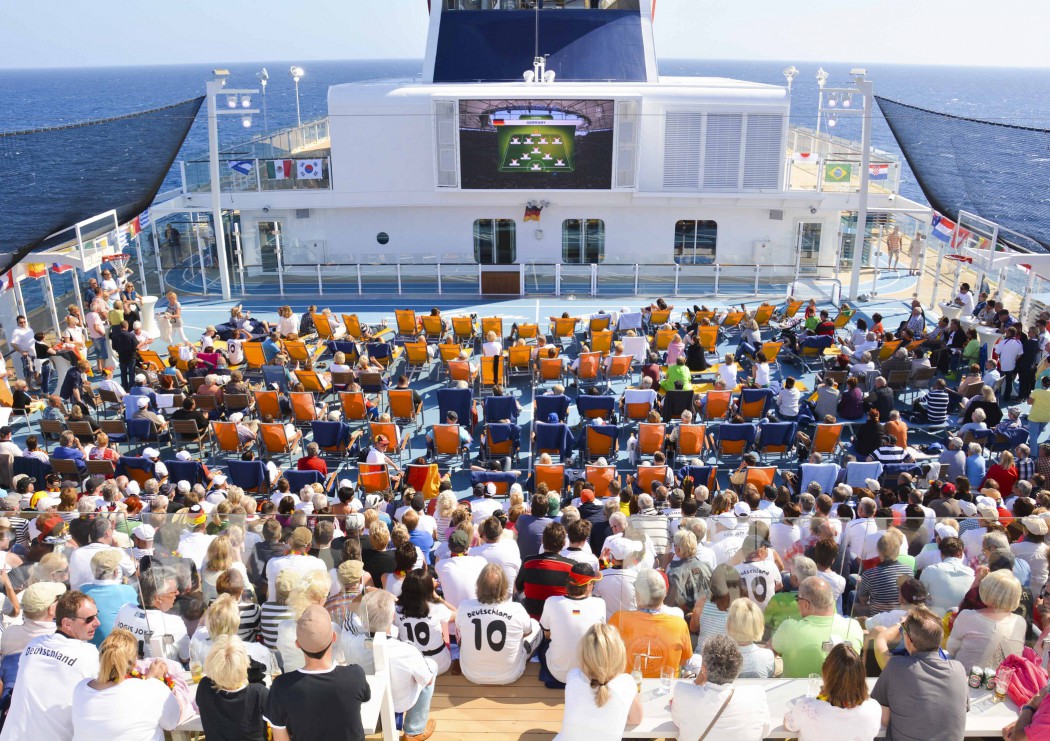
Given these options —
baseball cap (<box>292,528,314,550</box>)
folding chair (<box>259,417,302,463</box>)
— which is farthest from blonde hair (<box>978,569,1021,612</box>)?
folding chair (<box>259,417,302,463</box>)

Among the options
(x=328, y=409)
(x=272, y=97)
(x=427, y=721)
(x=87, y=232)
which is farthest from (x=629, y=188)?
(x=272, y=97)

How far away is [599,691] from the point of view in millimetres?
4680

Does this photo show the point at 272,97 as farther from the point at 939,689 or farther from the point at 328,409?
the point at 939,689

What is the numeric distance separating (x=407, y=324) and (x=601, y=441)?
20.3ft

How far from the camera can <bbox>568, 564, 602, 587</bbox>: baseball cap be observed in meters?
5.73

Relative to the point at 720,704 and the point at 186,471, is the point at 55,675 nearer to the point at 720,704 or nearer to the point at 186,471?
the point at 720,704

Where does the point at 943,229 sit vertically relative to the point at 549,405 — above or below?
above

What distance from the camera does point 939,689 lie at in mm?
4715

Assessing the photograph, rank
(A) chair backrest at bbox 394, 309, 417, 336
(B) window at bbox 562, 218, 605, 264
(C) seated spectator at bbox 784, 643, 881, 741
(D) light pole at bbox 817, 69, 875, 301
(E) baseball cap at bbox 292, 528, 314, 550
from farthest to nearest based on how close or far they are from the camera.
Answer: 1. (B) window at bbox 562, 218, 605, 264
2. (D) light pole at bbox 817, 69, 875, 301
3. (A) chair backrest at bbox 394, 309, 417, 336
4. (E) baseball cap at bbox 292, 528, 314, 550
5. (C) seated spectator at bbox 784, 643, 881, 741

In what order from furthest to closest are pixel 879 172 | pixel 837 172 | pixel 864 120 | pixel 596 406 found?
pixel 837 172, pixel 879 172, pixel 864 120, pixel 596 406

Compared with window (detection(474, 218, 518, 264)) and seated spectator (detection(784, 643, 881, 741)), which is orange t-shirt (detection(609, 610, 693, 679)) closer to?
seated spectator (detection(784, 643, 881, 741))

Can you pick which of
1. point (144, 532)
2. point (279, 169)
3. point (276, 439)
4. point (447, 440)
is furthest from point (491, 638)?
point (279, 169)

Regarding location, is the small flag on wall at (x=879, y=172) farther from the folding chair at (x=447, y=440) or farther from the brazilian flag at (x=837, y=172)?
the folding chair at (x=447, y=440)

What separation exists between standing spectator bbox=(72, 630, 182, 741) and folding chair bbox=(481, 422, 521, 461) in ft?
23.8
